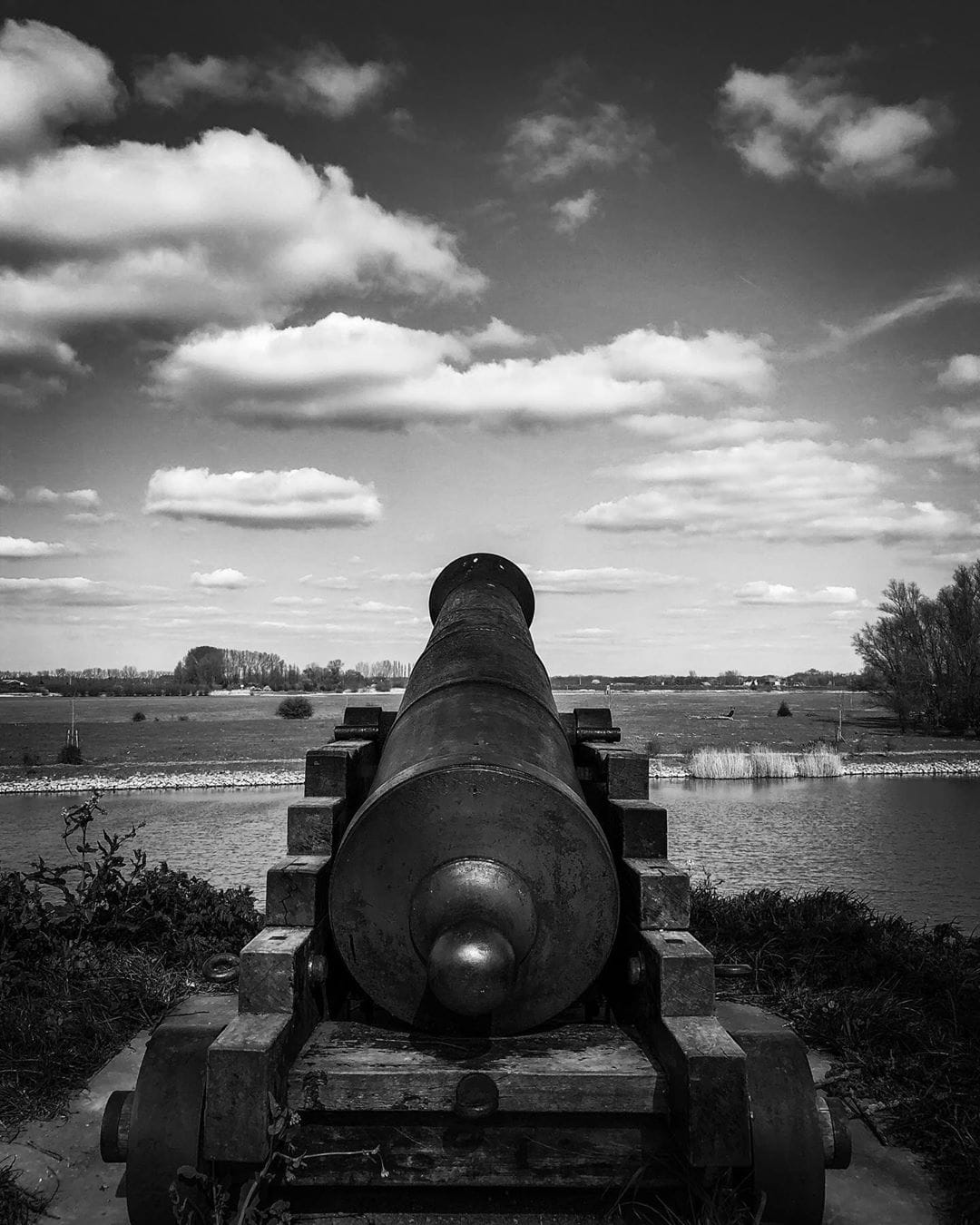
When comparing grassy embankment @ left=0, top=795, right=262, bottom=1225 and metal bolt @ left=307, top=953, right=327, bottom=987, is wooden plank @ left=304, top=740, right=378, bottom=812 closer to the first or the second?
metal bolt @ left=307, top=953, right=327, bottom=987

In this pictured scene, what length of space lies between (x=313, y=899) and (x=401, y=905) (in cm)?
71

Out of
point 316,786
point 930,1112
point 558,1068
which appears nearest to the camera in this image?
point 558,1068

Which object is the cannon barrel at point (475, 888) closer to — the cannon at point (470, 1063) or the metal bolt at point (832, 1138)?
the cannon at point (470, 1063)

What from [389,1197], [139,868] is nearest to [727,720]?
[139,868]

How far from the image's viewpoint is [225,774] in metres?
23.5

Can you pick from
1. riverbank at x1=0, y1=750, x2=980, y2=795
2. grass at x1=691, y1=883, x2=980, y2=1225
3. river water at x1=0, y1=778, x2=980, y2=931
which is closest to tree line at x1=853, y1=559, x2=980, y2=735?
riverbank at x1=0, y1=750, x2=980, y2=795

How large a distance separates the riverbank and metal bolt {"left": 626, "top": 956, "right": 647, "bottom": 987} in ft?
49.4

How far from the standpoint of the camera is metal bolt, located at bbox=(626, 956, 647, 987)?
3.93 metres

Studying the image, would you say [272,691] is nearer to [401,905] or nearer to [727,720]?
[727,720]

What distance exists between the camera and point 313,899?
13.3 ft

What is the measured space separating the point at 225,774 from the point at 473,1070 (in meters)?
21.2

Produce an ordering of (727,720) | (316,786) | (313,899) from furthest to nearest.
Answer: (727,720) → (316,786) → (313,899)

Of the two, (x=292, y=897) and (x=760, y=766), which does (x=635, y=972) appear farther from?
(x=760, y=766)

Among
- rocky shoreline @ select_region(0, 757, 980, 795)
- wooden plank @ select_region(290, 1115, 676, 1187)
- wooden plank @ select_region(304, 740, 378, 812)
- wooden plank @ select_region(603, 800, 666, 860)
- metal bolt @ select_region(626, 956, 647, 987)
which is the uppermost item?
wooden plank @ select_region(304, 740, 378, 812)
